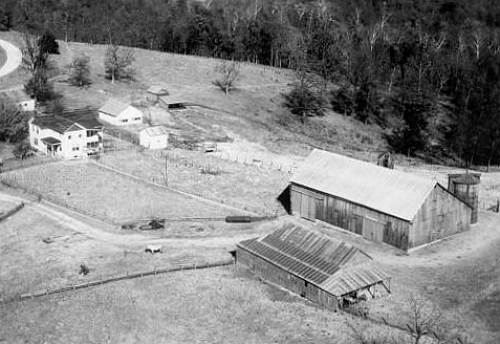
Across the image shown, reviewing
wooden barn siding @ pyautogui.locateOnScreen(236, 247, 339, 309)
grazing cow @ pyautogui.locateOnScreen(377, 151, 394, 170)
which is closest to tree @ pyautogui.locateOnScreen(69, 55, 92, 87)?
grazing cow @ pyautogui.locateOnScreen(377, 151, 394, 170)

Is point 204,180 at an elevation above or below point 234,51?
below

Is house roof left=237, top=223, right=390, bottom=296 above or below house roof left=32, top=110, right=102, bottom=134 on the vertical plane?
below

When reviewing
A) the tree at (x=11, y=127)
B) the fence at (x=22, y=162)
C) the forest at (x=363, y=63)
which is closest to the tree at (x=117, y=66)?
the forest at (x=363, y=63)

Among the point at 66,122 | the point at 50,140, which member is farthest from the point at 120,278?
the point at 66,122

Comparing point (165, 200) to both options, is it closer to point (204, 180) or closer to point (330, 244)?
point (204, 180)

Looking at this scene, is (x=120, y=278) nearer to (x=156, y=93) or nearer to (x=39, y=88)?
(x=39, y=88)

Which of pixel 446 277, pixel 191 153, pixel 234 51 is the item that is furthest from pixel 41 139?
pixel 234 51

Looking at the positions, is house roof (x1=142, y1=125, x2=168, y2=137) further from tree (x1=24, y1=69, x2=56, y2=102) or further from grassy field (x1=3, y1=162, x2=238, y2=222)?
tree (x1=24, y1=69, x2=56, y2=102)
